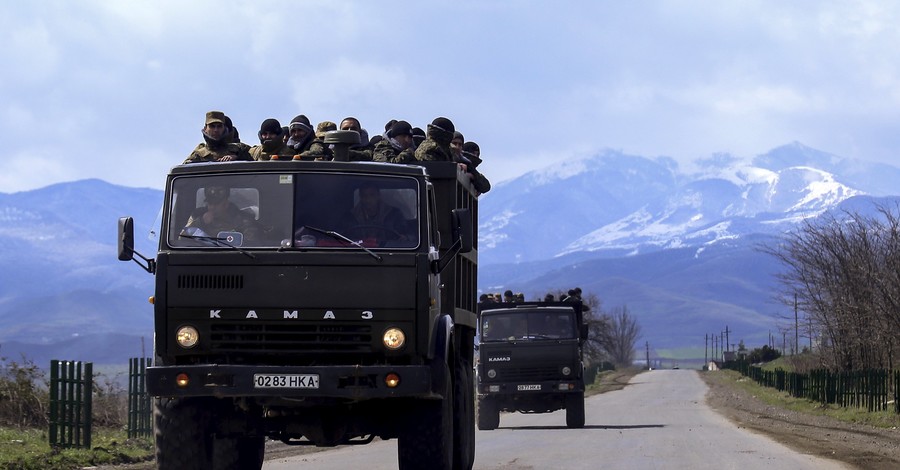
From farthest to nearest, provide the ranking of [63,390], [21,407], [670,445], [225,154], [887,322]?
1. [887,322]
2. [21,407]
3. [670,445]
4. [63,390]
5. [225,154]

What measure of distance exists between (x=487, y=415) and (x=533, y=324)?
2.26m

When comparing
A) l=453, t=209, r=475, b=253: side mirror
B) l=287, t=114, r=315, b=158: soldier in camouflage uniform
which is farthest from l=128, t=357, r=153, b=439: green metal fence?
l=453, t=209, r=475, b=253: side mirror

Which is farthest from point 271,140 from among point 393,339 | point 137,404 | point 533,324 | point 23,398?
point 533,324

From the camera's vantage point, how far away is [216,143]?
1220cm

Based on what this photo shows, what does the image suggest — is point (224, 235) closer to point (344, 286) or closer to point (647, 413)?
point (344, 286)

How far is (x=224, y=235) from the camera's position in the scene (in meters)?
10.9

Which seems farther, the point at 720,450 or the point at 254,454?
the point at 720,450

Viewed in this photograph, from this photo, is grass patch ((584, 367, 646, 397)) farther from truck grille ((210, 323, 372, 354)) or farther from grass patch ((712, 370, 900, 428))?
truck grille ((210, 323, 372, 354))

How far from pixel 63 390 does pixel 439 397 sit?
9.64 m

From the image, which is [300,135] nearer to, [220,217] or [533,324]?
[220,217]

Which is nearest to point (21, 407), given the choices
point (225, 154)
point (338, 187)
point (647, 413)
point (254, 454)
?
point (254, 454)

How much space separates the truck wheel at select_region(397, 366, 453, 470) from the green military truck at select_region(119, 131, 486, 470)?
1 centimetres

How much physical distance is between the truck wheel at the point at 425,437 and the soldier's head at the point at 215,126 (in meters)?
3.08

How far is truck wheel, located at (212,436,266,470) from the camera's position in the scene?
12.7 metres
